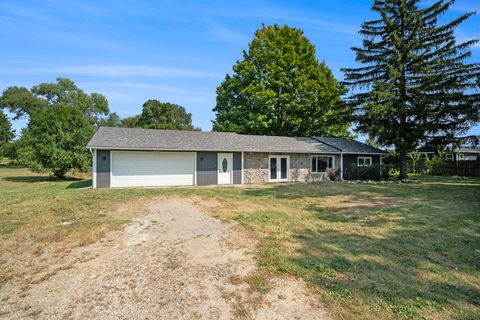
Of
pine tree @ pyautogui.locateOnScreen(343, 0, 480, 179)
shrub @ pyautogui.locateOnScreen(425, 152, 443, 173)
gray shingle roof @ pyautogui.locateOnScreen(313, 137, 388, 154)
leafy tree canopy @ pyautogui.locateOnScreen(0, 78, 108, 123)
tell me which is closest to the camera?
pine tree @ pyautogui.locateOnScreen(343, 0, 480, 179)

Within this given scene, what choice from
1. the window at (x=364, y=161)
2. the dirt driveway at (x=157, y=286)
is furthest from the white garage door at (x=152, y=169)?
the window at (x=364, y=161)

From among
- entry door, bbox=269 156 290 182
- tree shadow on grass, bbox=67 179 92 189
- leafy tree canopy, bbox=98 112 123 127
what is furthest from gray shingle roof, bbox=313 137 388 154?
leafy tree canopy, bbox=98 112 123 127

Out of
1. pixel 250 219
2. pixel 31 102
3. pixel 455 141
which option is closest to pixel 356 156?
pixel 455 141

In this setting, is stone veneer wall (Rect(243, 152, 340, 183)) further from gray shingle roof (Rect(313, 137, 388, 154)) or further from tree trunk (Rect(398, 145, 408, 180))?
tree trunk (Rect(398, 145, 408, 180))

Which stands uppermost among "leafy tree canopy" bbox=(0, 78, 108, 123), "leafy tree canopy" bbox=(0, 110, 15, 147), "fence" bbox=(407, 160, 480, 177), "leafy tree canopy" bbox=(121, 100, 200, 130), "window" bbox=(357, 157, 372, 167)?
"leafy tree canopy" bbox=(0, 78, 108, 123)

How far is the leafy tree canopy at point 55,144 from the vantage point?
19391mm

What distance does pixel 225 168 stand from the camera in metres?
A: 17.7

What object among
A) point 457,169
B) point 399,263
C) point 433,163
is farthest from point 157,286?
point 433,163

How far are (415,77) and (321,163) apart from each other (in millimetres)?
8870

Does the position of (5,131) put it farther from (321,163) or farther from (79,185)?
(321,163)

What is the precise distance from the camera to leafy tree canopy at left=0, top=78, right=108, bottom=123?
48216 mm

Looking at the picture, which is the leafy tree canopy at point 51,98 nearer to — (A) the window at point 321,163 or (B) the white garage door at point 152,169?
(B) the white garage door at point 152,169

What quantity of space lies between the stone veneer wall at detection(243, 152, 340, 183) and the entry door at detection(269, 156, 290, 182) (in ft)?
1.14

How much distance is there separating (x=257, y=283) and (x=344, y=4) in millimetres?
13540
